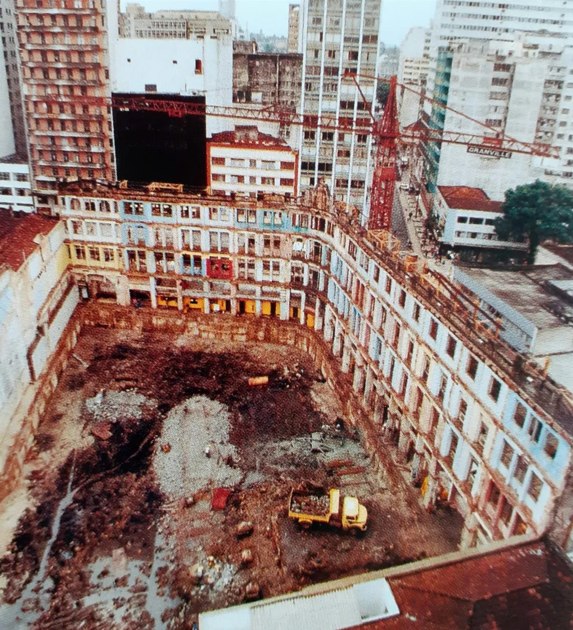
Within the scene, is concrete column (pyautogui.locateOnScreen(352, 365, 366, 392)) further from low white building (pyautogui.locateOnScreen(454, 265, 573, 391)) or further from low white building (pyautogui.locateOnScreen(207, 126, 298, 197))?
low white building (pyautogui.locateOnScreen(207, 126, 298, 197))

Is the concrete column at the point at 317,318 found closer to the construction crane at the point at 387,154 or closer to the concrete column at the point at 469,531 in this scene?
the construction crane at the point at 387,154

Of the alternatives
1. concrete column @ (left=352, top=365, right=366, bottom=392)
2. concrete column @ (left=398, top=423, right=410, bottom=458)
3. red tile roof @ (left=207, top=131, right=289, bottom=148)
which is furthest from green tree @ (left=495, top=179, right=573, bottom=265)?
concrete column @ (left=398, top=423, right=410, bottom=458)

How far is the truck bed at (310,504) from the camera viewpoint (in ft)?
116

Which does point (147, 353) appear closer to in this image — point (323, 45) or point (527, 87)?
point (323, 45)

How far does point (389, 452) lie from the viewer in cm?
3991

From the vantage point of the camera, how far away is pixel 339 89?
8200 centimetres

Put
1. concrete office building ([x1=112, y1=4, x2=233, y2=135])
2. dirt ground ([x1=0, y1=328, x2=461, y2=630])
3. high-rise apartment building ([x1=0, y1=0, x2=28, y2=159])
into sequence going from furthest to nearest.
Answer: high-rise apartment building ([x1=0, y1=0, x2=28, y2=159])
concrete office building ([x1=112, y1=4, x2=233, y2=135])
dirt ground ([x1=0, y1=328, x2=461, y2=630])

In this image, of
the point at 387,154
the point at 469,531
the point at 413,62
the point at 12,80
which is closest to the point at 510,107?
the point at 387,154

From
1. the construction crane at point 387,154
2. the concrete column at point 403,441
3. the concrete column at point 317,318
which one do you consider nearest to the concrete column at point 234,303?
the concrete column at point 317,318

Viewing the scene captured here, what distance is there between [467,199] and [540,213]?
12.8 m

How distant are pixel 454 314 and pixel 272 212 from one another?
2866 centimetres

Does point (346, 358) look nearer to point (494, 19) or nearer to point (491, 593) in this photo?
point (491, 593)

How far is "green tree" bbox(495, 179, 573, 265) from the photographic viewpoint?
6794 centimetres

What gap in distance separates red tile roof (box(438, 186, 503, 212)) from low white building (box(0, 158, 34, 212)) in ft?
189
